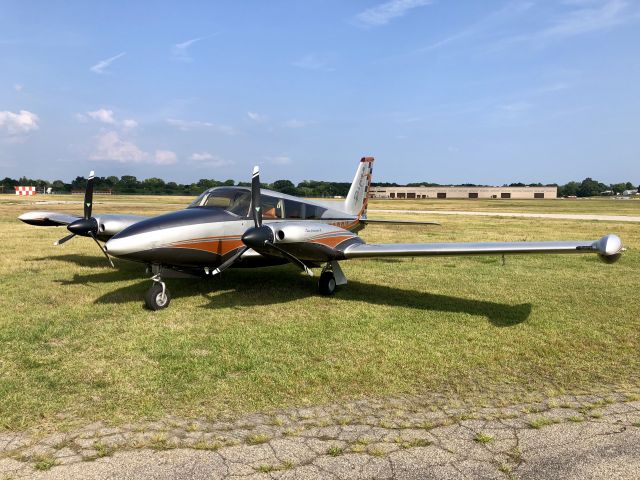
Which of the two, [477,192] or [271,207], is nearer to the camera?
[271,207]

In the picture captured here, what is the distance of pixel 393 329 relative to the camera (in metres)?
7.92

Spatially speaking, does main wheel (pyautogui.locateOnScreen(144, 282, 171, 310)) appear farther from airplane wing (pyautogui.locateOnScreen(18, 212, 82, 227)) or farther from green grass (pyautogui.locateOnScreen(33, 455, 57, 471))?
airplane wing (pyautogui.locateOnScreen(18, 212, 82, 227))

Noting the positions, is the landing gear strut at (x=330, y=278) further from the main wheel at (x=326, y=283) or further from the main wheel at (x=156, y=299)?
the main wheel at (x=156, y=299)

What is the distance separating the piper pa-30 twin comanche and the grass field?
0.87 m

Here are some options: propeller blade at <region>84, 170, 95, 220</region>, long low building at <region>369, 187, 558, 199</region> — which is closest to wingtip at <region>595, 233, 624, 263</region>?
propeller blade at <region>84, 170, 95, 220</region>

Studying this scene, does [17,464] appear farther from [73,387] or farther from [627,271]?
[627,271]

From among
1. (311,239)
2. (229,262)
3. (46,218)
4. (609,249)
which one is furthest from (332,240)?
(46,218)

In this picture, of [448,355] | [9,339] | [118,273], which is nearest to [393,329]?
[448,355]

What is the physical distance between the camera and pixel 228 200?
34.4ft

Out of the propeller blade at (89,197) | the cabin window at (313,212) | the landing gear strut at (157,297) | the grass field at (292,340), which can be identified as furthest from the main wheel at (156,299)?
the cabin window at (313,212)

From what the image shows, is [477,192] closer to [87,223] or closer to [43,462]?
[87,223]

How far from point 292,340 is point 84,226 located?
6737 mm

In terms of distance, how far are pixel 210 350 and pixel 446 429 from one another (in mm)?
3739

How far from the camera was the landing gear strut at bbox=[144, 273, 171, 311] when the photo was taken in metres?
8.94
